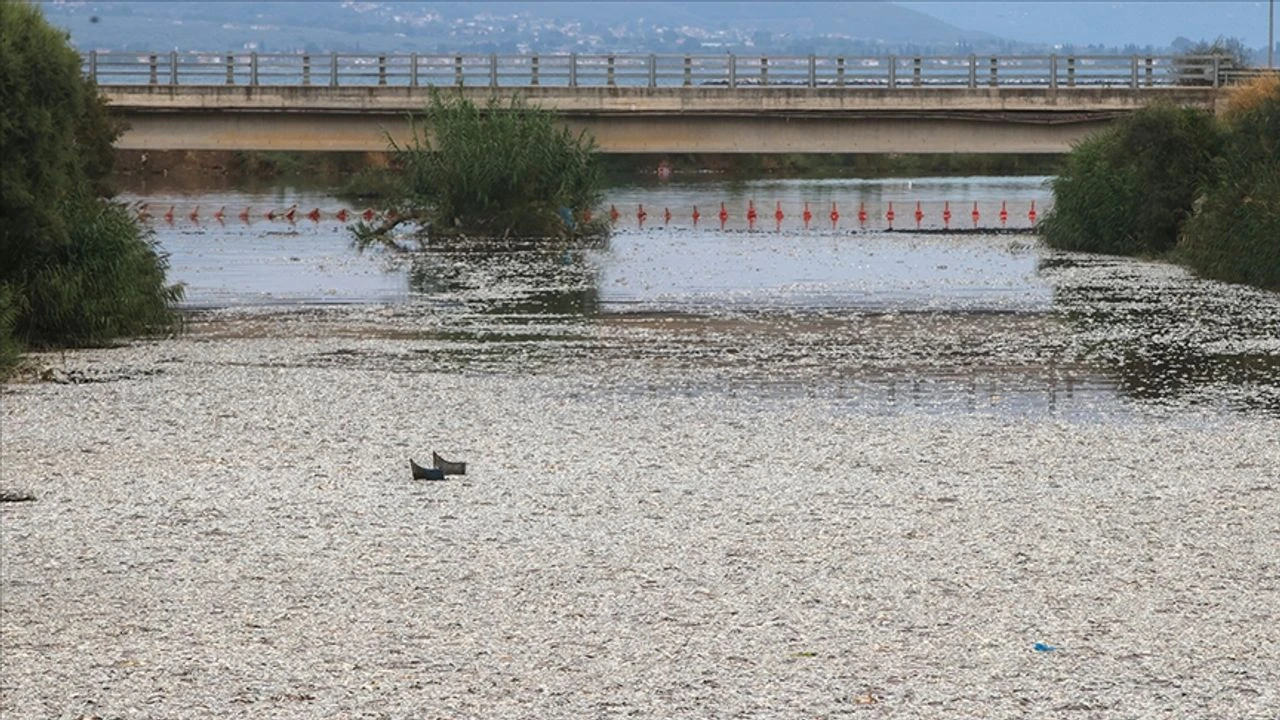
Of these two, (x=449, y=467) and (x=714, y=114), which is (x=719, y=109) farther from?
(x=449, y=467)

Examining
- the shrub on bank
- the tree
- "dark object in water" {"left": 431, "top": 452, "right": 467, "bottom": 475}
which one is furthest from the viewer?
the shrub on bank

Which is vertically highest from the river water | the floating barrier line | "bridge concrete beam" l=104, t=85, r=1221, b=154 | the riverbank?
"bridge concrete beam" l=104, t=85, r=1221, b=154

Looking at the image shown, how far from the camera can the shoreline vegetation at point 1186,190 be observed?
30.6 metres

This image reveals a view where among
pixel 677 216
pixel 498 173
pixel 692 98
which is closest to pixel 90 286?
pixel 498 173

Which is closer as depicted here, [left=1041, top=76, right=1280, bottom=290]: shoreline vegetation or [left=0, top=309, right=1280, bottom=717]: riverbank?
[left=0, top=309, right=1280, bottom=717]: riverbank

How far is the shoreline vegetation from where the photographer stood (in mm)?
30562

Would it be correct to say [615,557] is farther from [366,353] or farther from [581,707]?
[366,353]

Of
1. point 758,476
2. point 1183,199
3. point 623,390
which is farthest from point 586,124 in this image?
point 758,476

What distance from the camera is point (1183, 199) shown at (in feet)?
120

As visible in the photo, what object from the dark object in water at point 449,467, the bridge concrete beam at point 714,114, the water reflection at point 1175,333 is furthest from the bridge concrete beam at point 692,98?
the dark object in water at point 449,467

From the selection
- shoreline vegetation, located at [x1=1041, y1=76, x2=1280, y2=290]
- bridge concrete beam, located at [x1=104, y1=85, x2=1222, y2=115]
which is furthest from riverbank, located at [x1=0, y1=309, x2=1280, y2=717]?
bridge concrete beam, located at [x1=104, y1=85, x2=1222, y2=115]

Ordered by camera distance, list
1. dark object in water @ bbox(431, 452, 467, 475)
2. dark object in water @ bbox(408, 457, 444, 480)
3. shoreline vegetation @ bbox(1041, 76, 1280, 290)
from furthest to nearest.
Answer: shoreline vegetation @ bbox(1041, 76, 1280, 290) → dark object in water @ bbox(431, 452, 467, 475) → dark object in water @ bbox(408, 457, 444, 480)

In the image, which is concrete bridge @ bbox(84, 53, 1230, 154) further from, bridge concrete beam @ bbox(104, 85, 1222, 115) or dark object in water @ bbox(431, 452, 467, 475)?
dark object in water @ bbox(431, 452, 467, 475)

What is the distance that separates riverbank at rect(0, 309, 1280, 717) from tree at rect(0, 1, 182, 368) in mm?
4011
